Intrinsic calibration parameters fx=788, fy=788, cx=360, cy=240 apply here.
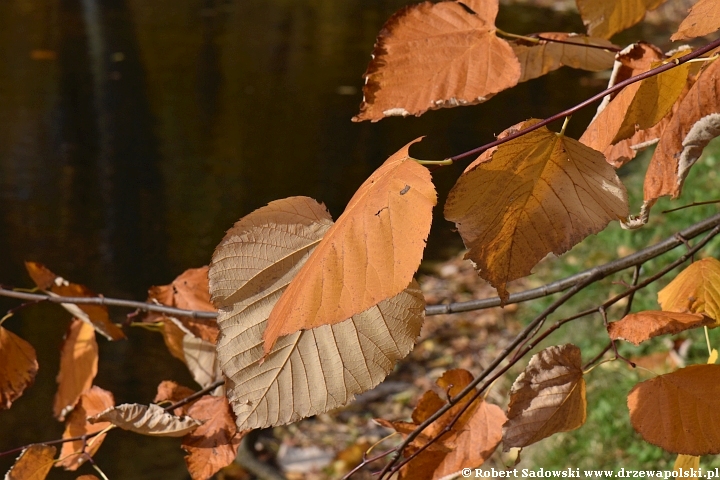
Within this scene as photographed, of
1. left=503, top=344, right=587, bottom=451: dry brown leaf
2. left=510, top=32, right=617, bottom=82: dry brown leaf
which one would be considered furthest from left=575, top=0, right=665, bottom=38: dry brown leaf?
left=503, top=344, right=587, bottom=451: dry brown leaf

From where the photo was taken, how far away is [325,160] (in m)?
4.83

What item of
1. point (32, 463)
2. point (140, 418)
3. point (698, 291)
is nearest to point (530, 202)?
point (698, 291)

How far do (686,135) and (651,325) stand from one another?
121 millimetres

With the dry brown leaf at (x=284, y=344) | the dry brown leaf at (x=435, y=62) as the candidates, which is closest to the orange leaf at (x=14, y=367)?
the dry brown leaf at (x=284, y=344)

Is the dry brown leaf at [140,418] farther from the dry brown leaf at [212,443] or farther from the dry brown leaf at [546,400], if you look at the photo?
the dry brown leaf at [546,400]

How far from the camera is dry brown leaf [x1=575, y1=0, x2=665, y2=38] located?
0.63 m

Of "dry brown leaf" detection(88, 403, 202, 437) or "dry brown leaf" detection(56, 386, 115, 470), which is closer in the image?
"dry brown leaf" detection(88, 403, 202, 437)

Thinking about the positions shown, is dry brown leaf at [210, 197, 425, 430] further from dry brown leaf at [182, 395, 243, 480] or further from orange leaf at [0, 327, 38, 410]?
orange leaf at [0, 327, 38, 410]

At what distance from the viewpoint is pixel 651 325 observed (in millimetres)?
497

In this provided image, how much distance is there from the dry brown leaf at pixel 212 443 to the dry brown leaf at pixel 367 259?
32cm

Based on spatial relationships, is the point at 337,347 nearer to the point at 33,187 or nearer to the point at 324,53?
the point at 33,187

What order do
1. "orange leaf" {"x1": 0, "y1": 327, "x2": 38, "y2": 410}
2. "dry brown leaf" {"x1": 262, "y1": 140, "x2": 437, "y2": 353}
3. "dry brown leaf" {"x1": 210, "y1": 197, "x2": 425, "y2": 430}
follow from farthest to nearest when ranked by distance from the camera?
"orange leaf" {"x1": 0, "y1": 327, "x2": 38, "y2": 410}
"dry brown leaf" {"x1": 210, "y1": 197, "x2": 425, "y2": 430}
"dry brown leaf" {"x1": 262, "y1": 140, "x2": 437, "y2": 353}

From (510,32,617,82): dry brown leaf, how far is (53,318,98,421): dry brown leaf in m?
0.51

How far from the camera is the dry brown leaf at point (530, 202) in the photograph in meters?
0.41
